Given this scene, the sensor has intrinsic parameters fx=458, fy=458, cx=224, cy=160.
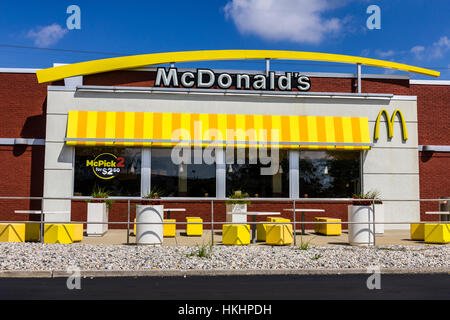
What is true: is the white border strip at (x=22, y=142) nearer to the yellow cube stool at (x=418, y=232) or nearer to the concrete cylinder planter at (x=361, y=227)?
the concrete cylinder planter at (x=361, y=227)

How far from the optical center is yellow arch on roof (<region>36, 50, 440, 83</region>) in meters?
18.0

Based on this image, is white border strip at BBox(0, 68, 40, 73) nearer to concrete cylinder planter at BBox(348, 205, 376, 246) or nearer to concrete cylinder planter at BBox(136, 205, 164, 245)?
concrete cylinder planter at BBox(136, 205, 164, 245)

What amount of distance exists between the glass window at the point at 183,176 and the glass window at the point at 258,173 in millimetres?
795

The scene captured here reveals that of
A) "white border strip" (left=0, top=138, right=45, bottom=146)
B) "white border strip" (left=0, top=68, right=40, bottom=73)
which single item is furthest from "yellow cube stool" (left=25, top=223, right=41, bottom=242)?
"white border strip" (left=0, top=68, right=40, bottom=73)

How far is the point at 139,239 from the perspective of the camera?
1168 centimetres

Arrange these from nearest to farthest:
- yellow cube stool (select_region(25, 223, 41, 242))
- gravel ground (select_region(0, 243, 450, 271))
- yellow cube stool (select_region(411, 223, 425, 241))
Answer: gravel ground (select_region(0, 243, 450, 271)), yellow cube stool (select_region(25, 223, 41, 242)), yellow cube stool (select_region(411, 223, 425, 241))

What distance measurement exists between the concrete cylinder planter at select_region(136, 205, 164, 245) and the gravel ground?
0.45 meters

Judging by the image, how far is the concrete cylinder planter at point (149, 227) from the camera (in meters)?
11.7

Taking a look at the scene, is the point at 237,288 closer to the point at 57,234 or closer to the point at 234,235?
the point at 234,235

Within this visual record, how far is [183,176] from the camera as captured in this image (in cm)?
1789

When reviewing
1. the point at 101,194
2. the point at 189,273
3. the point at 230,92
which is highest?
the point at 230,92

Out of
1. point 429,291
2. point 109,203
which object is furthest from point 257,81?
point 429,291

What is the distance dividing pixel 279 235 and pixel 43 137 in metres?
10.9

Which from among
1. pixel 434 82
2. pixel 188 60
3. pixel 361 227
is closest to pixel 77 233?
pixel 361 227
